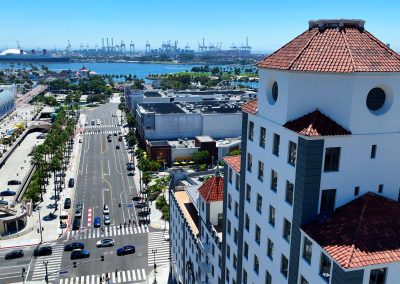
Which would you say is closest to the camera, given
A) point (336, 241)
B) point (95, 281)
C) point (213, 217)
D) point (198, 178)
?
point (336, 241)

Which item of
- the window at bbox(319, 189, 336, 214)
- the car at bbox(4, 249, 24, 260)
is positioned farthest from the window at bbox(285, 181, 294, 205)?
the car at bbox(4, 249, 24, 260)

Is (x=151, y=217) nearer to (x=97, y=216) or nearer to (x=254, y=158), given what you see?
(x=97, y=216)

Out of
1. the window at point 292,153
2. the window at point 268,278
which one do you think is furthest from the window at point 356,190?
the window at point 268,278

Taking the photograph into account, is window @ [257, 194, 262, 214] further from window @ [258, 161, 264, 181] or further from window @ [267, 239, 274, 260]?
window @ [267, 239, 274, 260]

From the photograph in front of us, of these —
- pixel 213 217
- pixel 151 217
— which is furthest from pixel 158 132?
pixel 213 217

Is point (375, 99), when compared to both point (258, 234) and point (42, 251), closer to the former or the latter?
point (258, 234)
